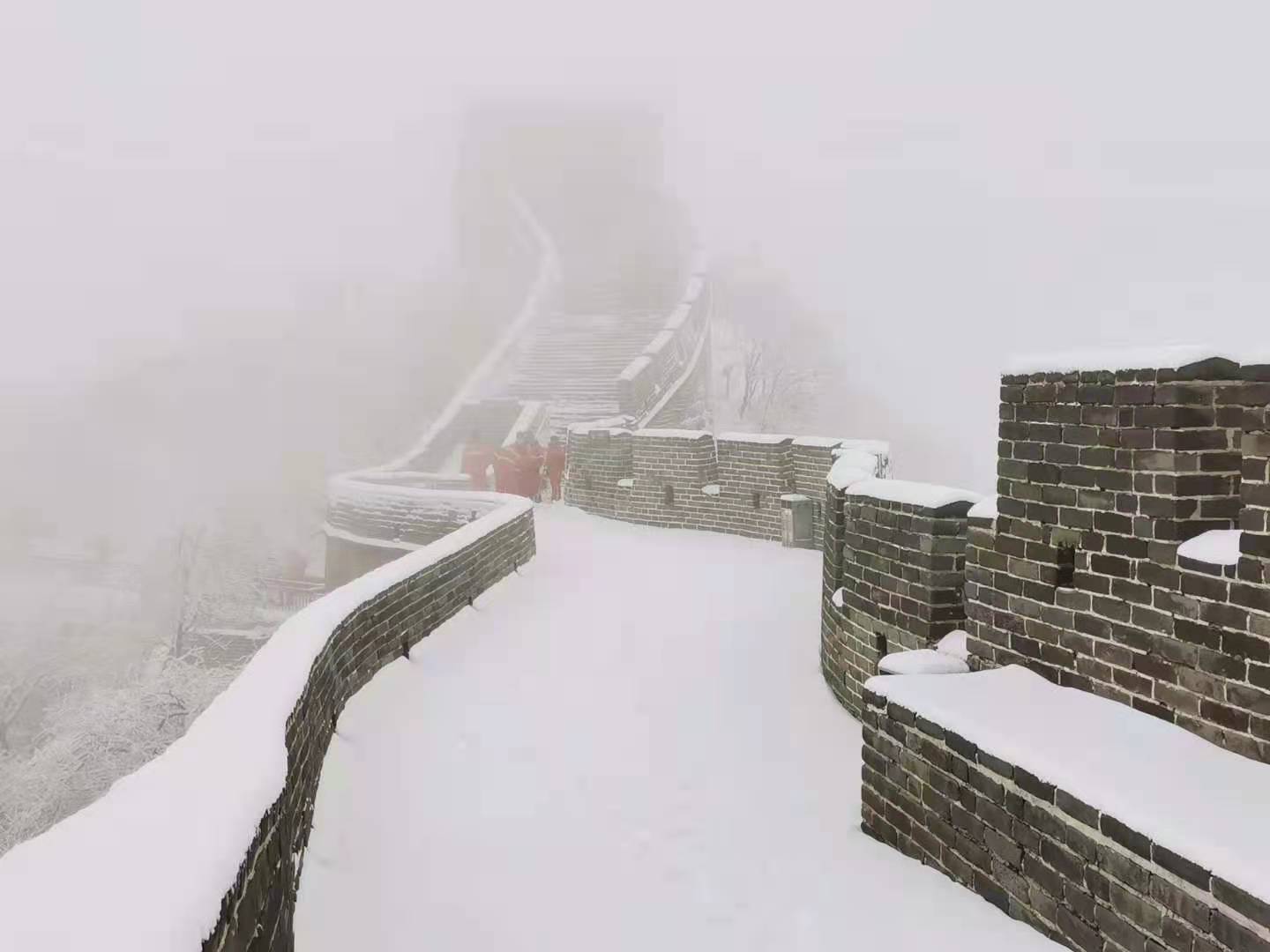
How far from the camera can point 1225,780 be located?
115 inches

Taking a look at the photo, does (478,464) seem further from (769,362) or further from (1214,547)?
(769,362)

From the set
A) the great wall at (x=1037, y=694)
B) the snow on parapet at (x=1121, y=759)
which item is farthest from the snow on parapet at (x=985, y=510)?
the snow on parapet at (x=1121, y=759)

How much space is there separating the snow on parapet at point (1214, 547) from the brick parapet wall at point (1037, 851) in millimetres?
960

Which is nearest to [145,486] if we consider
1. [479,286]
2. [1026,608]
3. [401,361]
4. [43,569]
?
[43,569]

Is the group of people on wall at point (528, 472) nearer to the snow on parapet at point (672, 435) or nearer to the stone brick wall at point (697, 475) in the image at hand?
the stone brick wall at point (697, 475)

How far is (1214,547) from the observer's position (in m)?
3.25

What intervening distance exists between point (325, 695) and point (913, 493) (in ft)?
11.3

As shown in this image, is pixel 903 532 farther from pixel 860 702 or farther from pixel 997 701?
pixel 997 701

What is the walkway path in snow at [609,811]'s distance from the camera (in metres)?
3.39

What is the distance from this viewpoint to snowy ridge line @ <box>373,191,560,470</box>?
75.5 ft

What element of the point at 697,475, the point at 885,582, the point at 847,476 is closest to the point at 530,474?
the point at 697,475

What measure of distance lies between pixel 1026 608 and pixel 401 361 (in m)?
38.4

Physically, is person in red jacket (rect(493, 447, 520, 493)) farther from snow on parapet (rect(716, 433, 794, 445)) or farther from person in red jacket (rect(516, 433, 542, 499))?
snow on parapet (rect(716, 433, 794, 445))

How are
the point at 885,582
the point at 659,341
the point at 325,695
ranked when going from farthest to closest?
the point at 659,341, the point at 885,582, the point at 325,695
